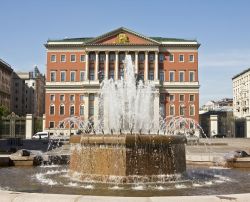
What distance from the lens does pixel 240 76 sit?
109 meters

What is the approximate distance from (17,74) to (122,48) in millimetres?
54903

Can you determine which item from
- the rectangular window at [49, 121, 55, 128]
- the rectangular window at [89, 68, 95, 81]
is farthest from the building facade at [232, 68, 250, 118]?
the rectangular window at [49, 121, 55, 128]

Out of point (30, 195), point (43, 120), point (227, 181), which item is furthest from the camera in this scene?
point (43, 120)

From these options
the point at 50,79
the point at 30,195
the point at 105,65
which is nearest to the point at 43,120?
the point at 50,79

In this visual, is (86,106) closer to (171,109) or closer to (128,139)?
(171,109)

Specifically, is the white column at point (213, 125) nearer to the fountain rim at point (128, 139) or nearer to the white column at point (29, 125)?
the white column at point (29, 125)

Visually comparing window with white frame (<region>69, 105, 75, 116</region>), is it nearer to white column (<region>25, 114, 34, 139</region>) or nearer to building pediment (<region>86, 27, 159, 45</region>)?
building pediment (<region>86, 27, 159, 45</region>)

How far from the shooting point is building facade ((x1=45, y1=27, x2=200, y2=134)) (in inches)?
2965

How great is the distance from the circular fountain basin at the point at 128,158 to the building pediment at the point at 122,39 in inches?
2477

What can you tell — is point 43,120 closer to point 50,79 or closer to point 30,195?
point 50,79

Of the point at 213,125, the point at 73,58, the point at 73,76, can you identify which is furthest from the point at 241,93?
the point at 73,58

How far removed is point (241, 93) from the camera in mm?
104750

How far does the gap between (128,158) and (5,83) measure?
90333mm

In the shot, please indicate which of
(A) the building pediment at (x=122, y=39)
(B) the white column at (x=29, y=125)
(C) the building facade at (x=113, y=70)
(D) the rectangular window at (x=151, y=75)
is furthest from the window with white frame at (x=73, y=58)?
(B) the white column at (x=29, y=125)
